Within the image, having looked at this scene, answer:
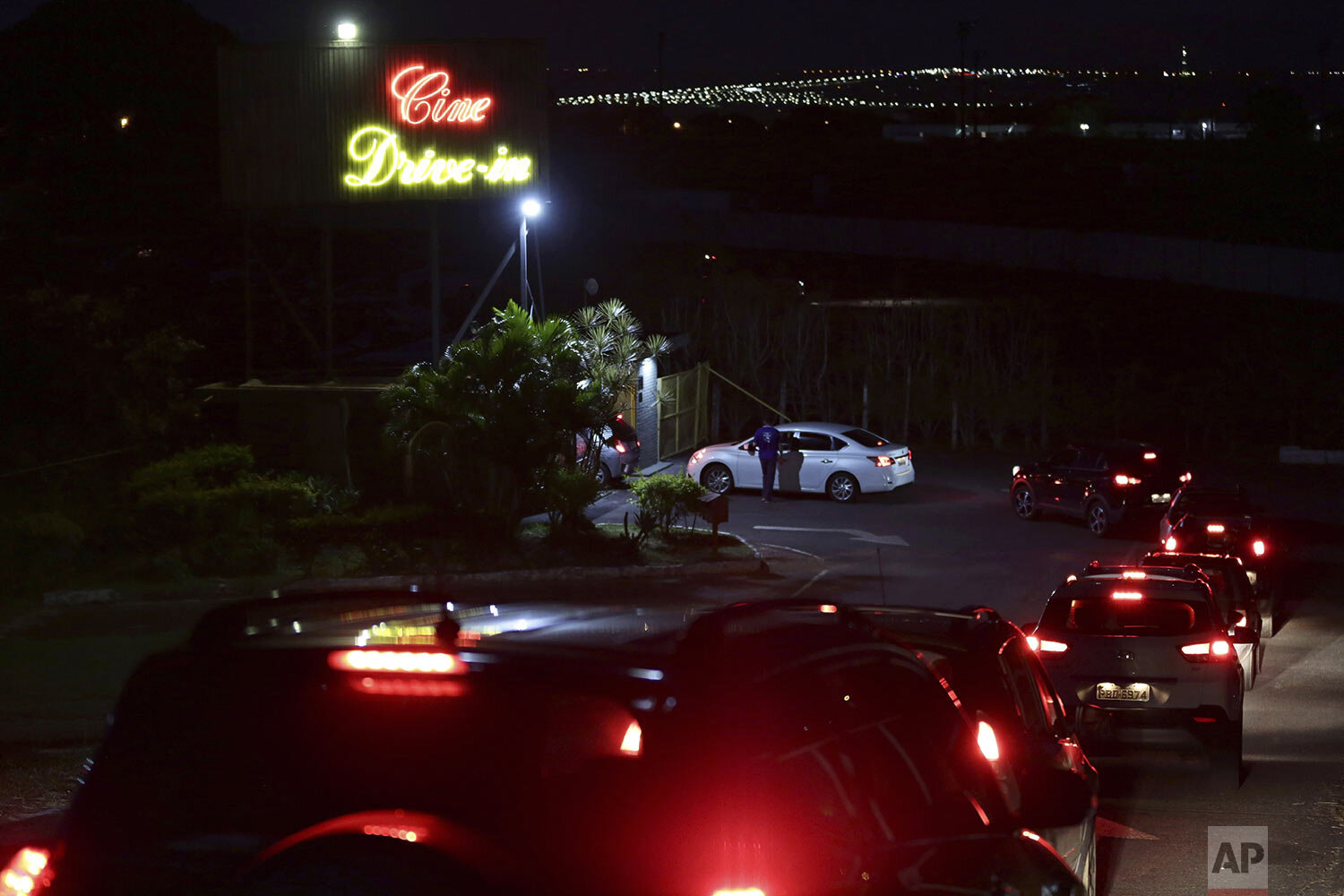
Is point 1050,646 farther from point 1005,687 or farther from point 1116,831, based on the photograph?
point 1005,687

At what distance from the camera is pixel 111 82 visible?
6244 centimetres

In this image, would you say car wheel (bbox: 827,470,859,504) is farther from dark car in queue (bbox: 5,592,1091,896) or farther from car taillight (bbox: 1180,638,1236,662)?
dark car in queue (bbox: 5,592,1091,896)

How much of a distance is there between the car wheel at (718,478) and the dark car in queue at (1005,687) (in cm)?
2247

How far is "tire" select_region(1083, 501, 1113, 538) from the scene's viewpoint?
2500 cm

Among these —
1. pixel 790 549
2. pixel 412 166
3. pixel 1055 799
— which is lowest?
pixel 790 549

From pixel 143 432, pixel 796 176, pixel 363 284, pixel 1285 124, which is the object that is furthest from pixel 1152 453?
pixel 796 176

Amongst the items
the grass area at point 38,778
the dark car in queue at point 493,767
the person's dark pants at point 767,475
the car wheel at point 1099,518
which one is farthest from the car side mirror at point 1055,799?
the person's dark pants at point 767,475

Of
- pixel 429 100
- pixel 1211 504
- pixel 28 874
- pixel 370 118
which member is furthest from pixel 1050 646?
pixel 370 118

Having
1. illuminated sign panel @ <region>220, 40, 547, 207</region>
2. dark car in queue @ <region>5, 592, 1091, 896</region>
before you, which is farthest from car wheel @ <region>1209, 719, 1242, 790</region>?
illuminated sign panel @ <region>220, 40, 547, 207</region>

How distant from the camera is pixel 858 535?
2458cm

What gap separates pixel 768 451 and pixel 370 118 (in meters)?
9.88

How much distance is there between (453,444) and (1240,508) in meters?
11.3

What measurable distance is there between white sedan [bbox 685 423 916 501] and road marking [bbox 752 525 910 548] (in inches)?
124

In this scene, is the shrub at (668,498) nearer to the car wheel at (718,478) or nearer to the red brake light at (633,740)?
the car wheel at (718,478)
